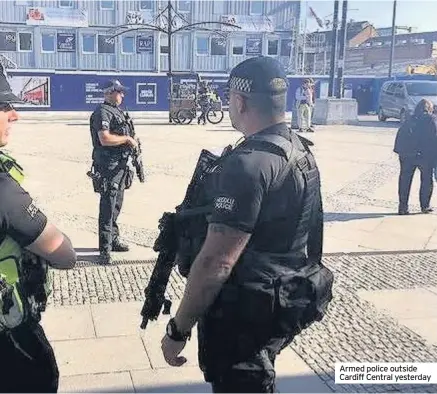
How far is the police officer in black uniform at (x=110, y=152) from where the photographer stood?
17.6 ft

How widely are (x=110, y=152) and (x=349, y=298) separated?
2572 mm

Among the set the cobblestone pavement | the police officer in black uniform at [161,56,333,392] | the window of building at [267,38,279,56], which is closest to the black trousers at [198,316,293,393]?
the police officer in black uniform at [161,56,333,392]

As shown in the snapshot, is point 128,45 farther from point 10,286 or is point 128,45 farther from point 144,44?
point 10,286

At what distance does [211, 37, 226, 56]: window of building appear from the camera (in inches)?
Answer: 1578

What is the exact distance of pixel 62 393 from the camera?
332cm

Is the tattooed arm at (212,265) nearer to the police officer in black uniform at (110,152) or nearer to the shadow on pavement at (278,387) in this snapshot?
the shadow on pavement at (278,387)

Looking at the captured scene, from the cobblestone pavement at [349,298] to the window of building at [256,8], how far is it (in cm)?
3712

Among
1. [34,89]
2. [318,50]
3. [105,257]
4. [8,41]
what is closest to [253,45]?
[318,50]

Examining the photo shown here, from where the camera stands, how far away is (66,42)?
3753cm

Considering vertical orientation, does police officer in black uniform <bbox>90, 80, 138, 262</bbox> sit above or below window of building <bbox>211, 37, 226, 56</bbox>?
below

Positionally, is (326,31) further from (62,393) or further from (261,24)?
(62,393)

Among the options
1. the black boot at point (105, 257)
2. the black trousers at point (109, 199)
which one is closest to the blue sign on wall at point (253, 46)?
the black trousers at point (109, 199)

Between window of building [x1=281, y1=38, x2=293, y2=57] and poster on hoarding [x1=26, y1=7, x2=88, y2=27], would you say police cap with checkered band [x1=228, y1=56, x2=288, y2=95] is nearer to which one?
poster on hoarding [x1=26, y1=7, x2=88, y2=27]

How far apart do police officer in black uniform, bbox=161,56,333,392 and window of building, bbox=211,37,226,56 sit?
39.2 metres
